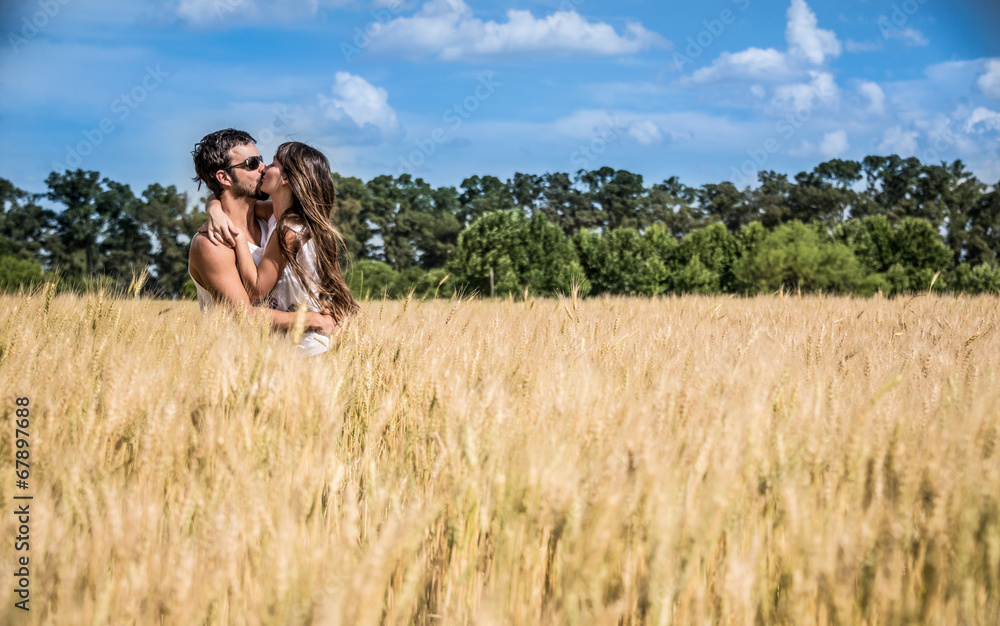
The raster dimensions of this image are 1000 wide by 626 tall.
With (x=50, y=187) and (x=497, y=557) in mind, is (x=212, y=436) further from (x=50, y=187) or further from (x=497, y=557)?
(x=50, y=187)

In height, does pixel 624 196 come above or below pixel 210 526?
above

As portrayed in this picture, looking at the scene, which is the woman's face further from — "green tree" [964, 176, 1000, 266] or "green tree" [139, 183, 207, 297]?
"green tree" [964, 176, 1000, 266]

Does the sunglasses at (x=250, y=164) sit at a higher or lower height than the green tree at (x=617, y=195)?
lower

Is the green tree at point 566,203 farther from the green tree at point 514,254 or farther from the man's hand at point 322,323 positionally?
the man's hand at point 322,323

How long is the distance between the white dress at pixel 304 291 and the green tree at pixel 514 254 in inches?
1031

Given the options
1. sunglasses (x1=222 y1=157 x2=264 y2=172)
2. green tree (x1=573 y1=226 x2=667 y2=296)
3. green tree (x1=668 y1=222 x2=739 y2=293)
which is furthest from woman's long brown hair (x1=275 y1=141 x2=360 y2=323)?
green tree (x1=668 y1=222 x2=739 y2=293)

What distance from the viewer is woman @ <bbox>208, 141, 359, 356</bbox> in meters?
2.74

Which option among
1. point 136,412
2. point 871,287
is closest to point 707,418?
point 136,412

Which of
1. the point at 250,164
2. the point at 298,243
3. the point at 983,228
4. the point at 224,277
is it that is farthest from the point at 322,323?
the point at 983,228

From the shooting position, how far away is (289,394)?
1.54 meters

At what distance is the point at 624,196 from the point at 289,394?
6637 centimetres

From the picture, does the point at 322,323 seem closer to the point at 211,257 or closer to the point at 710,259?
the point at 211,257

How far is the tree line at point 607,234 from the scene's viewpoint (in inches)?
1158

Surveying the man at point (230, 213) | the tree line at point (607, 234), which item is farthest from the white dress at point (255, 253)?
the tree line at point (607, 234)
